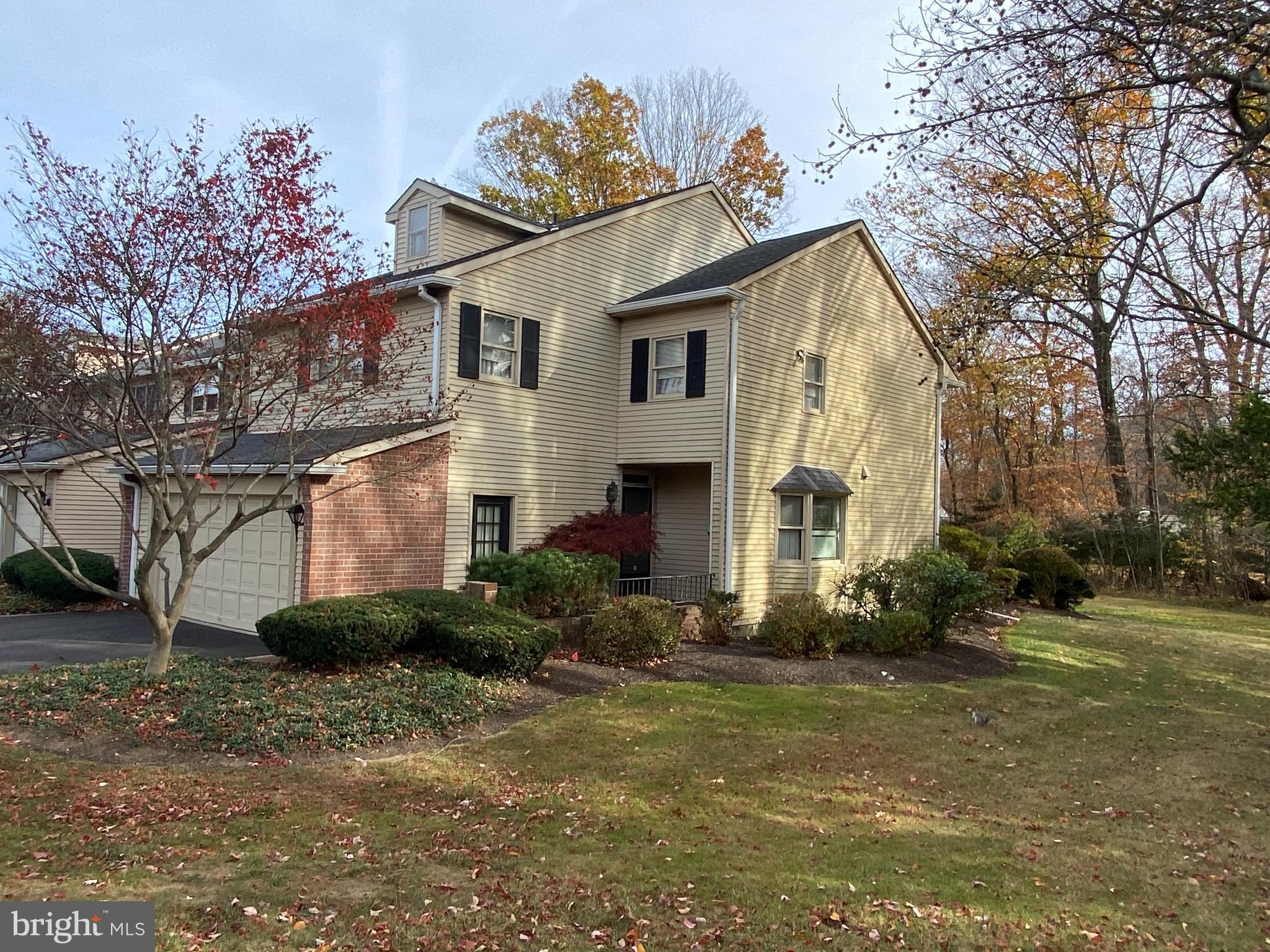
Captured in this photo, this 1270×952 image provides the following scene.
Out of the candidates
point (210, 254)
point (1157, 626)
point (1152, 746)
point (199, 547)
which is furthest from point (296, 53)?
point (1157, 626)

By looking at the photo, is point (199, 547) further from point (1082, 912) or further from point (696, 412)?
point (1082, 912)

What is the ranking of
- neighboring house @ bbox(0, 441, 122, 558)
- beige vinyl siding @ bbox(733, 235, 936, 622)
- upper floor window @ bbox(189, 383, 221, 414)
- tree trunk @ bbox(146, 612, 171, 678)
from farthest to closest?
1. neighboring house @ bbox(0, 441, 122, 558)
2. beige vinyl siding @ bbox(733, 235, 936, 622)
3. upper floor window @ bbox(189, 383, 221, 414)
4. tree trunk @ bbox(146, 612, 171, 678)

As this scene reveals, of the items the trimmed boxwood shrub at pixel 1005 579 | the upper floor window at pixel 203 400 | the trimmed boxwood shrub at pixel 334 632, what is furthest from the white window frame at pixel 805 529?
the upper floor window at pixel 203 400

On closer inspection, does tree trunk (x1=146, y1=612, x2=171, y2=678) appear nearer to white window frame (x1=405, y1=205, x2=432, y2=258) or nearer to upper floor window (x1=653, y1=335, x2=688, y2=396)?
upper floor window (x1=653, y1=335, x2=688, y2=396)

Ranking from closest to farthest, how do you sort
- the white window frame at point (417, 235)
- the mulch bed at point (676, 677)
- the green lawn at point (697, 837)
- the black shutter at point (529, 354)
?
the green lawn at point (697, 837), the mulch bed at point (676, 677), the black shutter at point (529, 354), the white window frame at point (417, 235)

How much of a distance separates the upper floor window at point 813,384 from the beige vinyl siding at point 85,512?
51.0 feet

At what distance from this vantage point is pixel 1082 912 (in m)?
4.66

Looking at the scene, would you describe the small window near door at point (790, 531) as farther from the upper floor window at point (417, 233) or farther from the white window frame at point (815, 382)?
the upper floor window at point (417, 233)

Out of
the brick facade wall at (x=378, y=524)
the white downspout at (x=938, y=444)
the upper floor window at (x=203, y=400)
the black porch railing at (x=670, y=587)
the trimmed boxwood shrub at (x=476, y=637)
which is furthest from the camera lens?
the white downspout at (x=938, y=444)

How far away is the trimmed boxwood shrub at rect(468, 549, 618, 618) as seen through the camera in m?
12.5

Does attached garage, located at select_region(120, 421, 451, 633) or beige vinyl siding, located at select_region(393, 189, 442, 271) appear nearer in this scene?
attached garage, located at select_region(120, 421, 451, 633)

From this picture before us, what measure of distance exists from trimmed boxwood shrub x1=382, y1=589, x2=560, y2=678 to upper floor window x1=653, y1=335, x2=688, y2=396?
6.43 metres

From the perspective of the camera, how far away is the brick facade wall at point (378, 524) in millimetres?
11422

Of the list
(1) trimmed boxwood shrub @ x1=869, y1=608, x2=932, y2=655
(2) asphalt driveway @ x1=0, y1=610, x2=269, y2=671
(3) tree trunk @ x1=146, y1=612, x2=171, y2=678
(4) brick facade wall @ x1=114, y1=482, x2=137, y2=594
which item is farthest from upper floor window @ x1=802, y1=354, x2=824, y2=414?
(4) brick facade wall @ x1=114, y1=482, x2=137, y2=594
